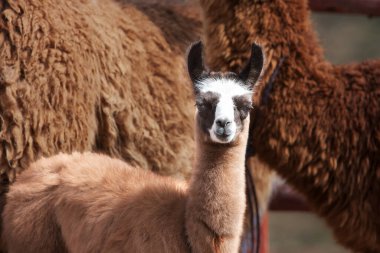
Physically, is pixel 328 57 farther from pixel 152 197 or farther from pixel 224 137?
pixel 224 137

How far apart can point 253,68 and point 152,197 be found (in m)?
0.66

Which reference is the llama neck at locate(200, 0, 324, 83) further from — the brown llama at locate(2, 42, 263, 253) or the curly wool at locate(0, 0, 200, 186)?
the brown llama at locate(2, 42, 263, 253)

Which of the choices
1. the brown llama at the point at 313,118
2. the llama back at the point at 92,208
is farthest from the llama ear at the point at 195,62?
the brown llama at the point at 313,118

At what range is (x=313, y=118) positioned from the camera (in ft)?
15.8

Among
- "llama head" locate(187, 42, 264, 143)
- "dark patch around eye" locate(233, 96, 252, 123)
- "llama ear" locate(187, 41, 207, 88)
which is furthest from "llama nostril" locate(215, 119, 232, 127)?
"llama ear" locate(187, 41, 207, 88)

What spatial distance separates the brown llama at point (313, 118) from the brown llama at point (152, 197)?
982 mm

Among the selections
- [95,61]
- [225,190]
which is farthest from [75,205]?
[95,61]

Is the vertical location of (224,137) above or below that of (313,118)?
below

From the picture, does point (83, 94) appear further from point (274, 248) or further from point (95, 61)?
point (274, 248)

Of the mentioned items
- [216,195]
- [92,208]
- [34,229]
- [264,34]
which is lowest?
[34,229]

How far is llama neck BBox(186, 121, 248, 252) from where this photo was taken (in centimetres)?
353

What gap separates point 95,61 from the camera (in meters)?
4.61

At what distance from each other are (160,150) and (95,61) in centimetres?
63

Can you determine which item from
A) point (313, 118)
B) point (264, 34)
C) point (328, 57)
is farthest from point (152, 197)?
point (328, 57)
